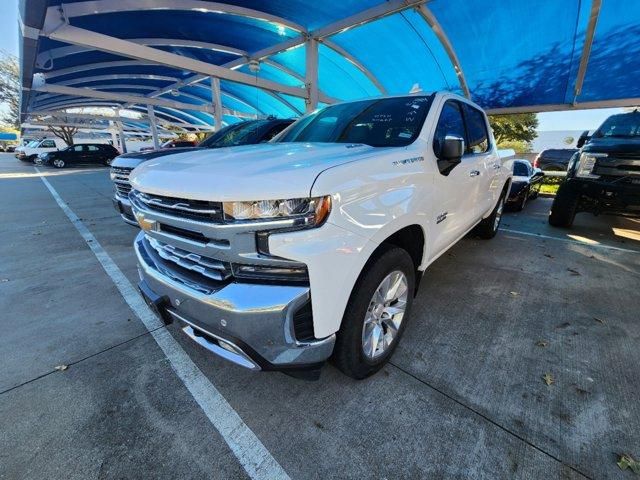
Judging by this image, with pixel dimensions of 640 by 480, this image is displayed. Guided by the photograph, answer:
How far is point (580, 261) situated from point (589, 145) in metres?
2.13

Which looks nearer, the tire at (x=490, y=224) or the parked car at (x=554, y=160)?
the tire at (x=490, y=224)

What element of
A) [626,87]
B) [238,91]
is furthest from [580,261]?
[238,91]

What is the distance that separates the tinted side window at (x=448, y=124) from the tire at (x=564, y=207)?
3556mm

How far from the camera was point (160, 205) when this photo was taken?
1.90 meters

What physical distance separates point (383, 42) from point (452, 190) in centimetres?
936

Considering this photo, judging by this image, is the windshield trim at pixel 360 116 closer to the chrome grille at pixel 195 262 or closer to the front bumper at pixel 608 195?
the chrome grille at pixel 195 262

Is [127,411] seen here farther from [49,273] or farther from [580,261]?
[580,261]

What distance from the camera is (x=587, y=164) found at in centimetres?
509

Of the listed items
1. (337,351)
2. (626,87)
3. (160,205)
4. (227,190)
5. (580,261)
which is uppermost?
(626,87)

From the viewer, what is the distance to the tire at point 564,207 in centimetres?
556

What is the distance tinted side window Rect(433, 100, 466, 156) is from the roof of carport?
5613 mm

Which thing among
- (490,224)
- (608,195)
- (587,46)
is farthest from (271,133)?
(587,46)

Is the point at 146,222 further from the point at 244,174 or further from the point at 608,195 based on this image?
the point at 608,195

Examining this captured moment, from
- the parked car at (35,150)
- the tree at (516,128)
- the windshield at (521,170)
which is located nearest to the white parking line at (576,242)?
the windshield at (521,170)
